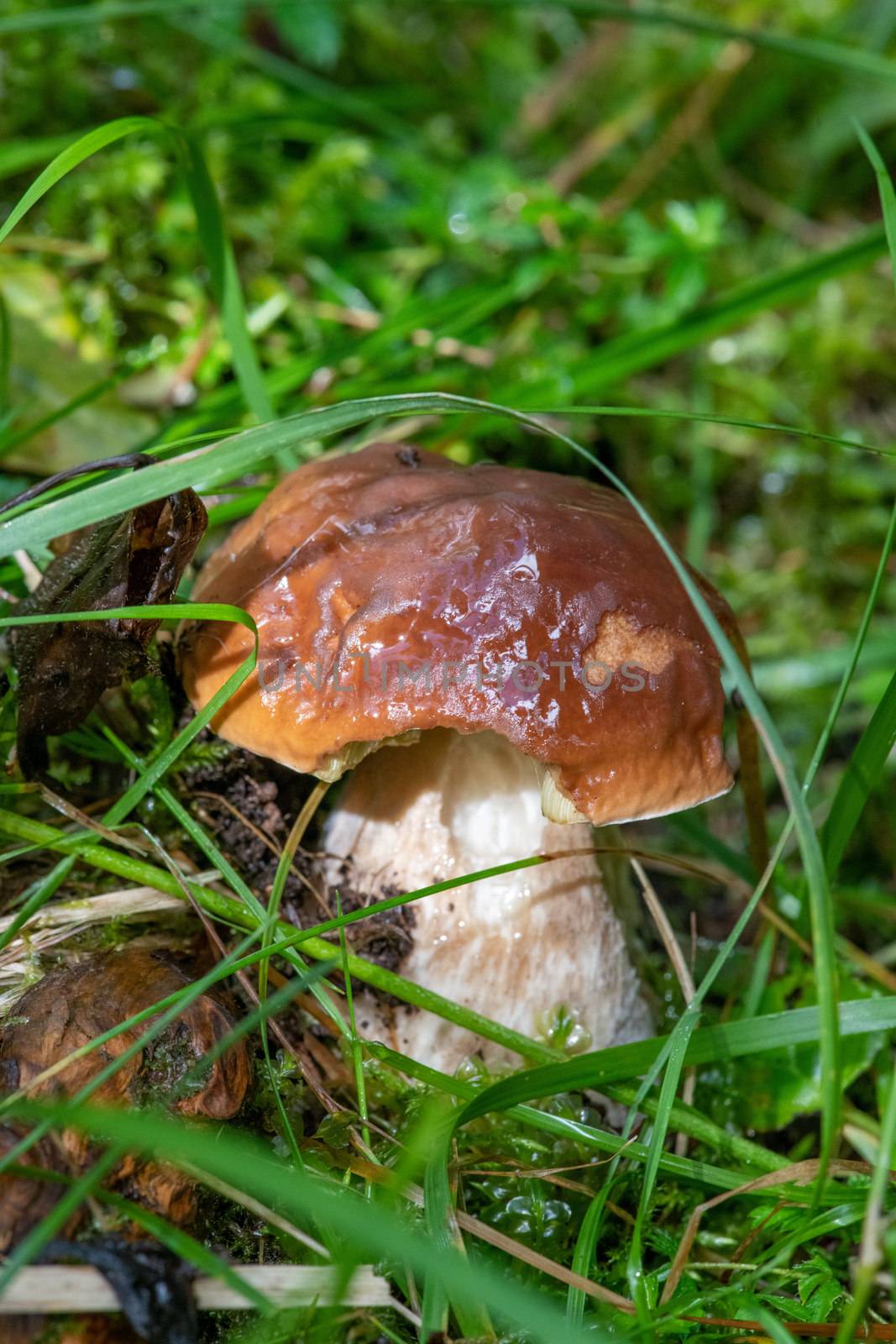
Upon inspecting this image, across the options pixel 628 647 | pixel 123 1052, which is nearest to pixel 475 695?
pixel 628 647

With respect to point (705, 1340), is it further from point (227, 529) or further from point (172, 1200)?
point (227, 529)

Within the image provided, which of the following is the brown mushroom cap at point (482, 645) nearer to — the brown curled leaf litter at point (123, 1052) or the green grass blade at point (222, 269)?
the brown curled leaf litter at point (123, 1052)

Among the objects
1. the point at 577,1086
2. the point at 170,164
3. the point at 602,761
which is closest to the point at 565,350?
the point at 170,164

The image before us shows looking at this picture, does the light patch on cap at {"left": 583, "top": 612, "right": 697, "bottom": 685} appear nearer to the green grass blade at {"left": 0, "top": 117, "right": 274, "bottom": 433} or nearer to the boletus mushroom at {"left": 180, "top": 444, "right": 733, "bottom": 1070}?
the boletus mushroom at {"left": 180, "top": 444, "right": 733, "bottom": 1070}

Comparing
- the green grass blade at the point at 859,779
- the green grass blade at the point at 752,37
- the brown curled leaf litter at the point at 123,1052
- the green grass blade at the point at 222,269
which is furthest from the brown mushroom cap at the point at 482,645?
the green grass blade at the point at 752,37

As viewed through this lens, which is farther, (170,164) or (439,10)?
(439,10)

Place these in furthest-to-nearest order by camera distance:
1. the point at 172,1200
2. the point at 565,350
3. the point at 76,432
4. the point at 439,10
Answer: the point at 439,10 → the point at 565,350 → the point at 76,432 → the point at 172,1200

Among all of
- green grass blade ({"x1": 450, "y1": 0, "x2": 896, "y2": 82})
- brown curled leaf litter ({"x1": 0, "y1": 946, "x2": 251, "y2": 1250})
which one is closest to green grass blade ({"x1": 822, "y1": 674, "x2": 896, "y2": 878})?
brown curled leaf litter ({"x1": 0, "y1": 946, "x2": 251, "y2": 1250})

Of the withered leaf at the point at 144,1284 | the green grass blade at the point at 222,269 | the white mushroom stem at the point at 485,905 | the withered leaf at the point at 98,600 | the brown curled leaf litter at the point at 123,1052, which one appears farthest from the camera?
the green grass blade at the point at 222,269
